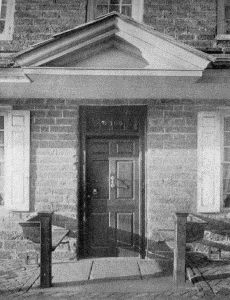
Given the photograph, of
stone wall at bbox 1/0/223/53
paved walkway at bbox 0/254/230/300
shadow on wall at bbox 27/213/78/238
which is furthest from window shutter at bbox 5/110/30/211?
stone wall at bbox 1/0/223/53

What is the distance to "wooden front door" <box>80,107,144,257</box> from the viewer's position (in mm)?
6844

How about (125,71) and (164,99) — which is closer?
(125,71)

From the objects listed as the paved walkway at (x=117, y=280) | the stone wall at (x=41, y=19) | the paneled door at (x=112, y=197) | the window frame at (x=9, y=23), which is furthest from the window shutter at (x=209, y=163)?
the window frame at (x=9, y=23)

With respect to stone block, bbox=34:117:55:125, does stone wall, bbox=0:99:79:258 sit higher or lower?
lower

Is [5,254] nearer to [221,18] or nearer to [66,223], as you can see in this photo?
[66,223]

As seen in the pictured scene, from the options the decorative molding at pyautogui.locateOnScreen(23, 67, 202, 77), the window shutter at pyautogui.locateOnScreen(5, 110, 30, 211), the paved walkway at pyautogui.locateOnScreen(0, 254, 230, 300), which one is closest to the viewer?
the paved walkway at pyautogui.locateOnScreen(0, 254, 230, 300)

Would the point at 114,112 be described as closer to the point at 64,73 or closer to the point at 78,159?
the point at 78,159

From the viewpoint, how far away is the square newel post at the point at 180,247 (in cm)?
533

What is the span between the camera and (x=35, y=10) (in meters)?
7.02

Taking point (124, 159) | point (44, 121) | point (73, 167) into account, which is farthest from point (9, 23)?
point (124, 159)

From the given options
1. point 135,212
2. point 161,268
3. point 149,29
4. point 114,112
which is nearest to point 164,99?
point 114,112

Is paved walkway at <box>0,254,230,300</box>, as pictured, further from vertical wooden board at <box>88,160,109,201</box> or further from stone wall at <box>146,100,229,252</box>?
vertical wooden board at <box>88,160,109,201</box>

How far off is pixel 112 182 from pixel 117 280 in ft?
6.37

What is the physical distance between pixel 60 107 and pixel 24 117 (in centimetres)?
71
